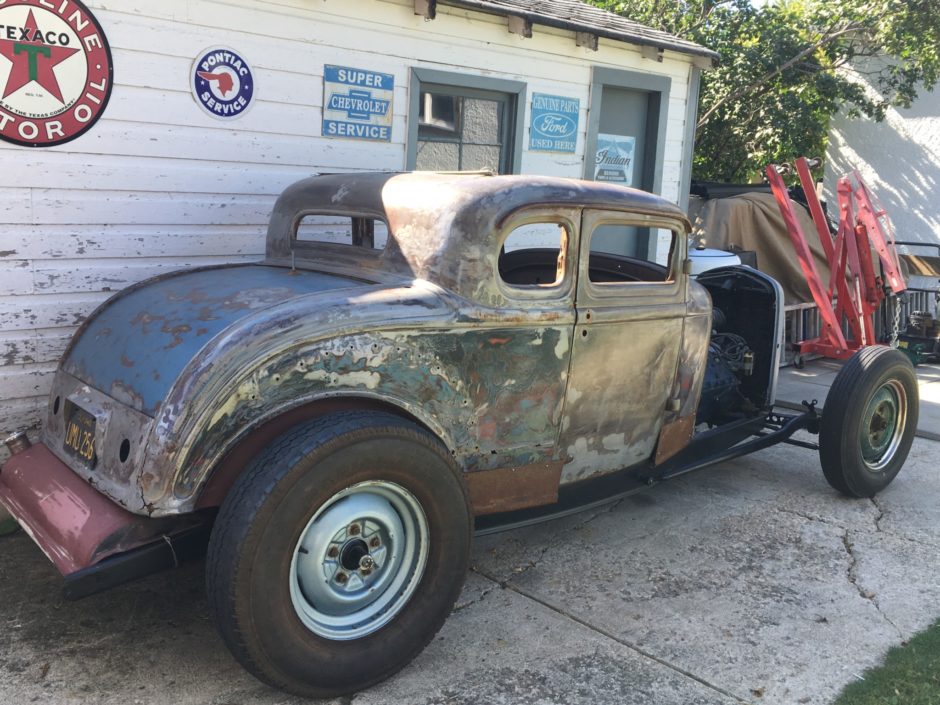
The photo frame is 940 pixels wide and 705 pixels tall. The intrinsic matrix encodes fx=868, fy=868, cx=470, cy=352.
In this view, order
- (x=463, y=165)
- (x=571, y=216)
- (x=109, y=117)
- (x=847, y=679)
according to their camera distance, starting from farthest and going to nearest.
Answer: (x=463, y=165), (x=109, y=117), (x=571, y=216), (x=847, y=679)

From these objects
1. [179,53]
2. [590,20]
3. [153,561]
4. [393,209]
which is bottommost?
[153,561]

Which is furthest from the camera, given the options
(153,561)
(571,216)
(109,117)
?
(109,117)

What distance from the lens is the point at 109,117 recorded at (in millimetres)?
4953

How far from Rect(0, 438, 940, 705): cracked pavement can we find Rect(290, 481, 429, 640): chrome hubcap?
0.94 ft

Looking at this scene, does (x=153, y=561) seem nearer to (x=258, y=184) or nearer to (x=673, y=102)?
(x=258, y=184)

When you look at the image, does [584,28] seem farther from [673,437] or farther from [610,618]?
[610,618]

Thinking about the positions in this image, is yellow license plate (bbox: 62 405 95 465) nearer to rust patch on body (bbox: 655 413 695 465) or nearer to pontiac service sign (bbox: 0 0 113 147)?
pontiac service sign (bbox: 0 0 113 147)

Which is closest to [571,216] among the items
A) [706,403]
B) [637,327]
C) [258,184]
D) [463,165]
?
[637,327]

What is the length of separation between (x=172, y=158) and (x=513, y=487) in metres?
3.02

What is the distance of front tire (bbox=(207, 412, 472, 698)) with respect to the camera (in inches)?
111

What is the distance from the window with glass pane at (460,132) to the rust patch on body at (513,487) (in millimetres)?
3314

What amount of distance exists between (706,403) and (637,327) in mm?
1408

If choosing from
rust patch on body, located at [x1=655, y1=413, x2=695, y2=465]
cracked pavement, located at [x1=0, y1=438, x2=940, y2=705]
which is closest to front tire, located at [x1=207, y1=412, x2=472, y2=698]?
cracked pavement, located at [x1=0, y1=438, x2=940, y2=705]

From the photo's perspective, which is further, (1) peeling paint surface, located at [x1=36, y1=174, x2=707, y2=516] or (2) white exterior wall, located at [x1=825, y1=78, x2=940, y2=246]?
(2) white exterior wall, located at [x1=825, y1=78, x2=940, y2=246]
